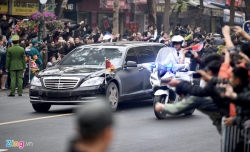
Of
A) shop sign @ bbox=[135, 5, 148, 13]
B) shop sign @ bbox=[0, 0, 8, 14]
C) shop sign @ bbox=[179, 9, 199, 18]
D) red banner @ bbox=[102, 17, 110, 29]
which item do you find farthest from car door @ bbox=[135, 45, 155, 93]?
shop sign @ bbox=[179, 9, 199, 18]

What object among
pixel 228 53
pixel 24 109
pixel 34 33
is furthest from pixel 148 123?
pixel 34 33

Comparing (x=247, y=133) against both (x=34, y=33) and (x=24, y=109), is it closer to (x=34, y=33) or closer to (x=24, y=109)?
(x=24, y=109)

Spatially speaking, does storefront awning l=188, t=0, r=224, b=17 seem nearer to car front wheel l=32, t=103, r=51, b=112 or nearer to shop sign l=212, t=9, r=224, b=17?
shop sign l=212, t=9, r=224, b=17

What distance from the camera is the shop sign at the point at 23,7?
3108 cm

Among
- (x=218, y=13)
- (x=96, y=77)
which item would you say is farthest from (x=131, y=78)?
(x=218, y=13)

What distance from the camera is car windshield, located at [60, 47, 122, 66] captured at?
16.3 m

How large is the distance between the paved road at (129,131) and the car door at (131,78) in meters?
0.46

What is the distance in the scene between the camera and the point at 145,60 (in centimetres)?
1714

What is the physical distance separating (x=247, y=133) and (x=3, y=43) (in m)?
15.9

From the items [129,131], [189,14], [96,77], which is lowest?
[129,131]

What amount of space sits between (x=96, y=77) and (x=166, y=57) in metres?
1.66

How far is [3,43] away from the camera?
2161 cm

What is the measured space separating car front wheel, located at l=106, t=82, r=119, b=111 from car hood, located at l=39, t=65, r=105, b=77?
399 mm

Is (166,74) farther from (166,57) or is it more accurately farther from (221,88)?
(221,88)
